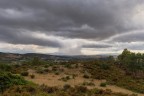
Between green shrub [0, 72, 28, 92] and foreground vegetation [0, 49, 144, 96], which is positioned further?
green shrub [0, 72, 28, 92]

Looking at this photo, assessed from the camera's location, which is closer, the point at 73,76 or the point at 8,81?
the point at 8,81

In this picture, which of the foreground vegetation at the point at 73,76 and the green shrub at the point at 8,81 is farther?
the green shrub at the point at 8,81

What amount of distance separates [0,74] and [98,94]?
9876mm

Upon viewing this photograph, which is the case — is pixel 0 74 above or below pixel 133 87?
above

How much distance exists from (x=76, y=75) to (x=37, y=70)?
22.1 ft

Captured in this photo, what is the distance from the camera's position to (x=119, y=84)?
132 ft

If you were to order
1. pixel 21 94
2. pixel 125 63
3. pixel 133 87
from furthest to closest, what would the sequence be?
1. pixel 125 63
2. pixel 133 87
3. pixel 21 94

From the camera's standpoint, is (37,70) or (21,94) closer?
(21,94)

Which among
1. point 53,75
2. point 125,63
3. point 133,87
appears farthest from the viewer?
point 125,63

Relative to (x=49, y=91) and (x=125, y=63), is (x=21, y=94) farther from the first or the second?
(x=125, y=63)

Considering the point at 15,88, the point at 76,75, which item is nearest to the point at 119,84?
the point at 76,75

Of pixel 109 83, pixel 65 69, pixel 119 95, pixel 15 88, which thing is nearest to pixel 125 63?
pixel 65 69

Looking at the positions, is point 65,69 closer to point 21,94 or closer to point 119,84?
point 119,84

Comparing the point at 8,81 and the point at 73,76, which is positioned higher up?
the point at 8,81
